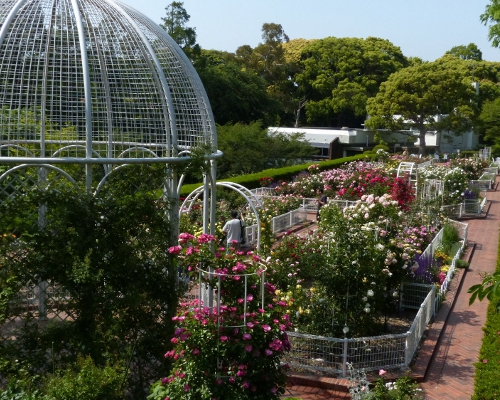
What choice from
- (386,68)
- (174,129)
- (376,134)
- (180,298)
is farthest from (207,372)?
(386,68)

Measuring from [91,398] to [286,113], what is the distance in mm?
47674

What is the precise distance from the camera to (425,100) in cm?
3609

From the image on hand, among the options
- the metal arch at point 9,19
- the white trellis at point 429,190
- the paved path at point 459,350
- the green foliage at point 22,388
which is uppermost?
the metal arch at point 9,19

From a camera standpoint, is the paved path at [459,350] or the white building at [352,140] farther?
the white building at [352,140]

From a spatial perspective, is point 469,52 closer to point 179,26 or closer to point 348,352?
point 179,26

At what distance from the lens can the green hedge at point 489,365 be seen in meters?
5.92

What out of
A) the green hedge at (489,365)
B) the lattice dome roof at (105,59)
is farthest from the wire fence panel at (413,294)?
the lattice dome roof at (105,59)

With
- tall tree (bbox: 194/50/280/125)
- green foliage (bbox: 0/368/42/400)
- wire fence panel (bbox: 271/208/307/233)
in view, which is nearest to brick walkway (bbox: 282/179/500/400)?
green foliage (bbox: 0/368/42/400)

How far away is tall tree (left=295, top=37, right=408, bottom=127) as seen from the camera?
47.2 m

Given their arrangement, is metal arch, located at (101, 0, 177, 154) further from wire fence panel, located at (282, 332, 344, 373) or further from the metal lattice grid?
wire fence panel, located at (282, 332, 344, 373)

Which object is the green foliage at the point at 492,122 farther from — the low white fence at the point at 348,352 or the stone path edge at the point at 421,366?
the low white fence at the point at 348,352

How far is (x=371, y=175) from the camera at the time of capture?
677 inches

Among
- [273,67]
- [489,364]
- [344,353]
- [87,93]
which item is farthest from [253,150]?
[273,67]

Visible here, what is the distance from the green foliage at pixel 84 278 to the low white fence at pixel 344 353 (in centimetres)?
202
